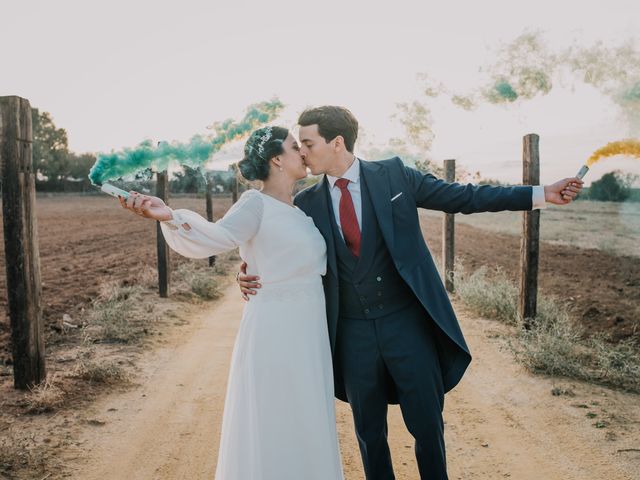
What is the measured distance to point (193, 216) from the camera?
2.75m

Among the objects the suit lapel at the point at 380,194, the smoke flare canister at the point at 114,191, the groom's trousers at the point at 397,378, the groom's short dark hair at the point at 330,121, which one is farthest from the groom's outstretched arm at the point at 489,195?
the smoke flare canister at the point at 114,191

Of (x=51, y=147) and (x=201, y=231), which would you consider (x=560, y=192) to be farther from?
(x=51, y=147)

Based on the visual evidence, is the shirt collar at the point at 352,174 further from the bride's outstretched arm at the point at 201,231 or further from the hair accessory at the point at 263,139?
the bride's outstretched arm at the point at 201,231

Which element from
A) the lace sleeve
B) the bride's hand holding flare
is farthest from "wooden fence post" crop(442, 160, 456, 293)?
the bride's hand holding flare

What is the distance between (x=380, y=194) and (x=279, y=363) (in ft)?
3.44

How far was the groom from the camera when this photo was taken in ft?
9.90

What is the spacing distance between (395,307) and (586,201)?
170 feet

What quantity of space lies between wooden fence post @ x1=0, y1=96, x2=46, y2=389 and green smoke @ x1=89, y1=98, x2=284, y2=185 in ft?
4.96

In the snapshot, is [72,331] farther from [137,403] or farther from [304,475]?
[304,475]

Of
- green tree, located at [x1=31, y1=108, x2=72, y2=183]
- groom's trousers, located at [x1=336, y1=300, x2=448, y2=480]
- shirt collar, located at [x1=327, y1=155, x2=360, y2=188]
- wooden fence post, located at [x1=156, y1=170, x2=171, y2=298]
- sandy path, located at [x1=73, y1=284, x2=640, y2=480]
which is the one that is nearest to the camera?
groom's trousers, located at [x1=336, y1=300, x2=448, y2=480]

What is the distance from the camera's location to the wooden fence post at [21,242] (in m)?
5.11

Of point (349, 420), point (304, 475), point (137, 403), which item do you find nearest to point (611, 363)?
point (349, 420)

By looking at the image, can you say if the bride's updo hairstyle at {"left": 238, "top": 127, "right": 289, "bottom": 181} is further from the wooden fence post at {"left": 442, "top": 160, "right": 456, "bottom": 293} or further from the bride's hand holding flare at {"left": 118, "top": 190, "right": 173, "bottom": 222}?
the wooden fence post at {"left": 442, "top": 160, "right": 456, "bottom": 293}

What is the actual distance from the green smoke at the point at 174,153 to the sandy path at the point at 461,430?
2033 mm
